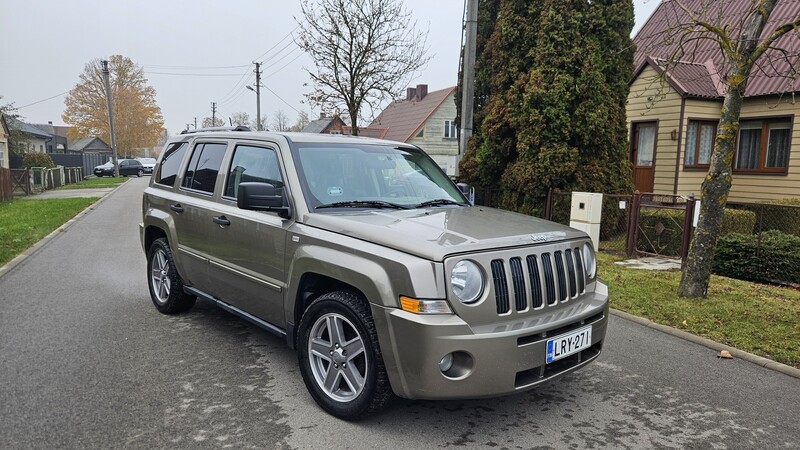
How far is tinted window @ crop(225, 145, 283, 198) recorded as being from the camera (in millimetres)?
4363

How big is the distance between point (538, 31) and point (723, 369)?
30.7ft

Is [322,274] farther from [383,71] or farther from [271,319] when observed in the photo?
[383,71]

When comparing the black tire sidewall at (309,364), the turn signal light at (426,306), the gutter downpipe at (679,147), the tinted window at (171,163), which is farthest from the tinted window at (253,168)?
the gutter downpipe at (679,147)

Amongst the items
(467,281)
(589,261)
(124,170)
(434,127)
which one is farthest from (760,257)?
(124,170)

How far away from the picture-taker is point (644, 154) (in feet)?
53.1

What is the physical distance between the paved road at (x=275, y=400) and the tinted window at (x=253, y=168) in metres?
1.48

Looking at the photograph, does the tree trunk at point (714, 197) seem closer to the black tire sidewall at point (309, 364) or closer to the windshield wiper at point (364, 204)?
the windshield wiper at point (364, 204)

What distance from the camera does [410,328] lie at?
10.1 ft

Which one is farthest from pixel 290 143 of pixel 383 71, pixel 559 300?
pixel 383 71

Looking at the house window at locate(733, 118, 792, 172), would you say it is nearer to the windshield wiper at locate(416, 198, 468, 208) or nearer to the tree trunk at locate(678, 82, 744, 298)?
the tree trunk at locate(678, 82, 744, 298)

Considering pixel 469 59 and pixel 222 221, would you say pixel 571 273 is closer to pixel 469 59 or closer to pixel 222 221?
pixel 222 221

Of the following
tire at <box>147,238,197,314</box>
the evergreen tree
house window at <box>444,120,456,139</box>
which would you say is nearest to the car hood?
tire at <box>147,238,197,314</box>

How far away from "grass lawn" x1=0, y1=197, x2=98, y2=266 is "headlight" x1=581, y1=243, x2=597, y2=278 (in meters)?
8.81

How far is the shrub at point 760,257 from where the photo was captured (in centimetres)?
839
